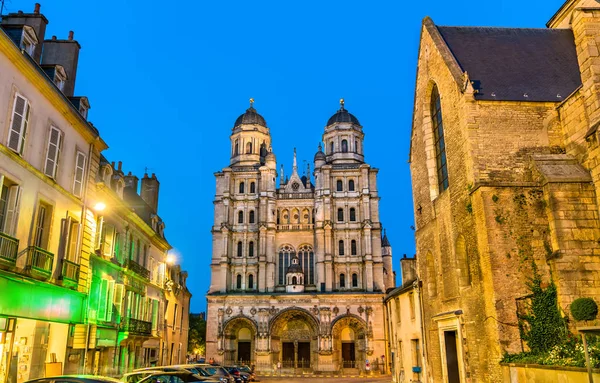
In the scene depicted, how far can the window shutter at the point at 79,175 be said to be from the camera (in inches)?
566

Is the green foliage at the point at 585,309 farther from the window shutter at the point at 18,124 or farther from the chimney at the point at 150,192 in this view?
the chimney at the point at 150,192

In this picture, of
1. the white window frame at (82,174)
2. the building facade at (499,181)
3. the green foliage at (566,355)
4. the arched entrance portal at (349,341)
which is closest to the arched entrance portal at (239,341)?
the arched entrance portal at (349,341)

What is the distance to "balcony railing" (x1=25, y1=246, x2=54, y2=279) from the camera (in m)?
11.4

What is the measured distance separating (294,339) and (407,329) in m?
25.4

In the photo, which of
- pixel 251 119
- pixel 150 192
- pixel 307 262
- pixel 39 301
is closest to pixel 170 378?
pixel 39 301

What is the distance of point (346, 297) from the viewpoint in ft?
148

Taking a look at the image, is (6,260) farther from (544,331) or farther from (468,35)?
(468,35)

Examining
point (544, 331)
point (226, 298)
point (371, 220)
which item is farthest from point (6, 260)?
point (371, 220)

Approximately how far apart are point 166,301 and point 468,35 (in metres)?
19.5

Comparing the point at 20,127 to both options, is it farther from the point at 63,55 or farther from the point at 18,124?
the point at 63,55

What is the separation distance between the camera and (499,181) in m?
14.1

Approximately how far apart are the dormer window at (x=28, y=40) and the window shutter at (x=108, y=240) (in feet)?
22.4

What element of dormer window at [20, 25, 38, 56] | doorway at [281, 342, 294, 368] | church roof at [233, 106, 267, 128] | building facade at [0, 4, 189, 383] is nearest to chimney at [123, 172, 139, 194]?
building facade at [0, 4, 189, 383]

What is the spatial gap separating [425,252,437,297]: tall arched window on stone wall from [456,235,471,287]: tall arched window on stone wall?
2695 millimetres
